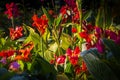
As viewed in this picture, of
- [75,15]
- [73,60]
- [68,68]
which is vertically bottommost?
[68,68]

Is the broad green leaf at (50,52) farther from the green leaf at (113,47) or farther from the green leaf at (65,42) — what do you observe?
the green leaf at (113,47)

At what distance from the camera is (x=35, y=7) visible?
28.9 ft

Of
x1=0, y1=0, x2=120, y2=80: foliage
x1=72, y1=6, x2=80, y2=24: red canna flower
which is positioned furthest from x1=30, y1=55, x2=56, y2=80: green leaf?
x1=72, y1=6, x2=80, y2=24: red canna flower

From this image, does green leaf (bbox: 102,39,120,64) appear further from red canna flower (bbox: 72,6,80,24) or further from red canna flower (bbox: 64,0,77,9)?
red canna flower (bbox: 72,6,80,24)

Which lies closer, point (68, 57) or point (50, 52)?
point (68, 57)

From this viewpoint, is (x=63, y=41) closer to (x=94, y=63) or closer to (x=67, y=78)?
(x=67, y=78)

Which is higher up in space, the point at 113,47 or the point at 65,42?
the point at 113,47

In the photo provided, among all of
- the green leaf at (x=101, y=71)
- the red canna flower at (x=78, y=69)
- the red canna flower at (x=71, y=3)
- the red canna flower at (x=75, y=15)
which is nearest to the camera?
the green leaf at (x=101, y=71)

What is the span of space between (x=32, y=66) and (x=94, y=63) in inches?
19.9

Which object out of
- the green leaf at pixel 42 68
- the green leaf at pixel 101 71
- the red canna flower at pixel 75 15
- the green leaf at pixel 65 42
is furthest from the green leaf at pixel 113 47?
the green leaf at pixel 65 42

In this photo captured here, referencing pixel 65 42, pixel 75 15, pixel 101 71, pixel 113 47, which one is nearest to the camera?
pixel 101 71

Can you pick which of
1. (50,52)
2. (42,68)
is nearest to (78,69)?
(42,68)

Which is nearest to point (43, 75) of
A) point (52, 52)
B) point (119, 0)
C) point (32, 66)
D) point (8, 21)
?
point (32, 66)

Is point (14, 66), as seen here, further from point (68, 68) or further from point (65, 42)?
point (65, 42)
